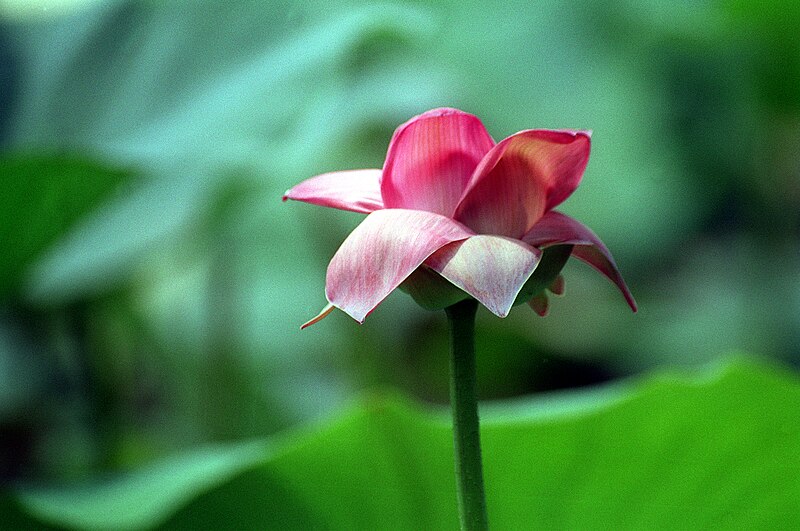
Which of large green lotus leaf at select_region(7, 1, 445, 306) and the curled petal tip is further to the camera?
large green lotus leaf at select_region(7, 1, 445, 306)

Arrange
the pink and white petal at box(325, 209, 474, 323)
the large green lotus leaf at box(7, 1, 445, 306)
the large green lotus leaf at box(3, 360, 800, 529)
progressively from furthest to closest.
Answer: the large green lotus leaf at box(7, 1, 445, 306), the large green lotus leaf at box(3, 360, 800, 529), the pink and white petal at box(325, 209, 474, 323)

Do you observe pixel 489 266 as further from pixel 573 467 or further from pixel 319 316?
pixel 573 467

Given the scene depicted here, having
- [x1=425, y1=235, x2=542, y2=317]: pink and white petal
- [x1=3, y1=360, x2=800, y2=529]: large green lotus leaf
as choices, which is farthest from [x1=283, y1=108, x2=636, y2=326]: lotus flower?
[x1=3, y1=360, x2=800, y2=529]: large green lotus leaf

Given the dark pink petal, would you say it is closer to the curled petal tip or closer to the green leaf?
the curled petal tip

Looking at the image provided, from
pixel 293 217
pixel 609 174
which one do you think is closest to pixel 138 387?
pixel 293 217

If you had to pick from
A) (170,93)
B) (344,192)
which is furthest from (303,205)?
(344,192)

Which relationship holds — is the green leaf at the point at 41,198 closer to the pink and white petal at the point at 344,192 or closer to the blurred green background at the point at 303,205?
the blurred green background at the point at 303,205
